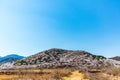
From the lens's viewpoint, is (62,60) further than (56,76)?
Yes

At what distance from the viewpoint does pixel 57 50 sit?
144 m

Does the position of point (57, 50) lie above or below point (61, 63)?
above

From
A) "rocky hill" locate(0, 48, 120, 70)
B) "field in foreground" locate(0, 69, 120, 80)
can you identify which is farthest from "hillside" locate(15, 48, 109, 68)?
"field in foreground" locate(0, 69, 120, 80)

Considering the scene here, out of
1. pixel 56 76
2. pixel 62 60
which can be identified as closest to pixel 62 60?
pixel 62 60

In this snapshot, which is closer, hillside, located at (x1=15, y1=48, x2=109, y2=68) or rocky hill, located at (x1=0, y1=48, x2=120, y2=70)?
rocky hill, located at (x1=0, y1=48, x2=120, y2=70)

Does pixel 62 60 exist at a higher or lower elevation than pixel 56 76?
higher

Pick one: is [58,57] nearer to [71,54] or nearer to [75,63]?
[71,54]

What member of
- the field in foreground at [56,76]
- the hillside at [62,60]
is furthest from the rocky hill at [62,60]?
the field in foreground at [56,76]

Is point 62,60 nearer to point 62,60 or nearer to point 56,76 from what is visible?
point 62,60

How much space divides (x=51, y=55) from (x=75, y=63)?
1850 centimetres

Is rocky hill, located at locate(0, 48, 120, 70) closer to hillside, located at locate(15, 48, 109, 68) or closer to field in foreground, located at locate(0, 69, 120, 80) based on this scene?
hillside, located at locate(15, 48, 109, 68)

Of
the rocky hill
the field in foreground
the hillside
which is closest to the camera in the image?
the field in foreground

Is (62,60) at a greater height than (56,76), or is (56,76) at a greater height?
(62,60)

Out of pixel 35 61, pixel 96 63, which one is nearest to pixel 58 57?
pixel 35 61
